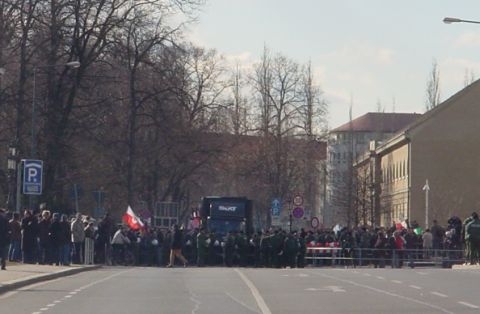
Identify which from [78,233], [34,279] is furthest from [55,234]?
[34,279]

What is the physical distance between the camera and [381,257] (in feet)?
190

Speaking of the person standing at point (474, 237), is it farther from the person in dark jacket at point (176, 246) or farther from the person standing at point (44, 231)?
the person standing at point (44, 231)

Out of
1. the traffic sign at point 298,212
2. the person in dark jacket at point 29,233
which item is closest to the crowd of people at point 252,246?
the traffic sign at point 298,212

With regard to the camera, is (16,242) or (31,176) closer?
(31,176)

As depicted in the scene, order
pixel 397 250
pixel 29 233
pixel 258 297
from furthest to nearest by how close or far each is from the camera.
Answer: pixel 397 250 → pixel 29 233 → pixel 258 297

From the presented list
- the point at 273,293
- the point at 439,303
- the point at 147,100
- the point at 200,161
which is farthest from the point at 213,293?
the point at 200,161

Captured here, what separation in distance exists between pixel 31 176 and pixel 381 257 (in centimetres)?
1910

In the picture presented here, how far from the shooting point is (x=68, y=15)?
58062 millimetres

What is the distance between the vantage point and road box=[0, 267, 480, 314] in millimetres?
22438

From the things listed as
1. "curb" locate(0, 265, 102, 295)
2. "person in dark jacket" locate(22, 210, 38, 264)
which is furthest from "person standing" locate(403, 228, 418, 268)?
"person in dark jacket" locate(22, 210, 38, 264)

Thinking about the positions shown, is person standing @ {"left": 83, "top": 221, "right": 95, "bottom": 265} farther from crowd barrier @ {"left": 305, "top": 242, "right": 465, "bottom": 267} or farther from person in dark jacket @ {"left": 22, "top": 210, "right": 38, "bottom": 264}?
crowd barrier @ {"left": 305, "top": 242, "right": 465, "bottom": 267}

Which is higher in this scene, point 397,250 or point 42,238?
point 397,250

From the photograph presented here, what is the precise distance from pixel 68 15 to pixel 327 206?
64.3 meters

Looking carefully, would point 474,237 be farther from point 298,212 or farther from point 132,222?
point 132,222
